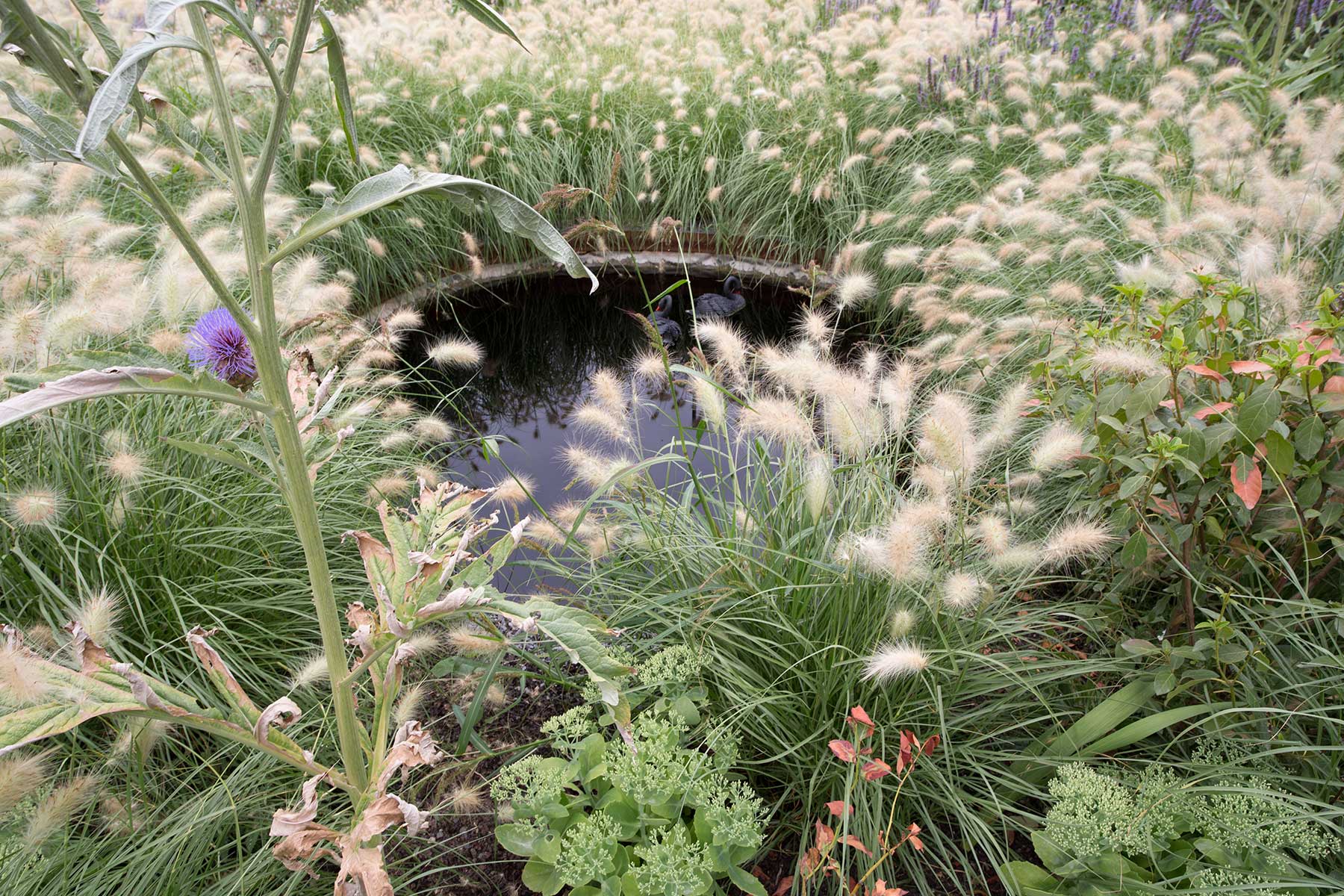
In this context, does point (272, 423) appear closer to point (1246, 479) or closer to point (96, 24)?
point (96, 24)

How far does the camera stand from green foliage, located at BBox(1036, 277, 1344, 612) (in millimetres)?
1522

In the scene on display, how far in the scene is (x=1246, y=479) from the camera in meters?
1.51

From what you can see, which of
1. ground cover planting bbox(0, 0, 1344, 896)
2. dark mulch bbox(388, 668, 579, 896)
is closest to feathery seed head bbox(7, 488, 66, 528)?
ground cover planting bbox(0, 0, 1344, 896)

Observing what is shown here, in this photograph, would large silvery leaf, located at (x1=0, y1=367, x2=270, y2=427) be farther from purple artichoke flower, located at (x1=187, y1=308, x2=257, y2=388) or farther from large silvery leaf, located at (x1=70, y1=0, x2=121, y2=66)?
purple artichoke flower, located at (x1=187, y1=308, x2=257, y2=388)

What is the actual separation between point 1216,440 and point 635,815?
1380mm

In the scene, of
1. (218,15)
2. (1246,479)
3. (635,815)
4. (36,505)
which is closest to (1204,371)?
(1246,479)

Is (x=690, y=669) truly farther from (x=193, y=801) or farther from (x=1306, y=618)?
(x=1306, y=618)

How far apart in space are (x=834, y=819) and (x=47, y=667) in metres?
1.39

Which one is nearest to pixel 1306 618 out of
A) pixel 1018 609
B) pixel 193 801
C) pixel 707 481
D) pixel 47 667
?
pixel 1018 609

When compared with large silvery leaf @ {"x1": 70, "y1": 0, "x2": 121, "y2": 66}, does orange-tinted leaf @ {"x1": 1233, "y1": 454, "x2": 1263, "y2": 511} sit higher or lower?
lower

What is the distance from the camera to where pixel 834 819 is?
1605mm

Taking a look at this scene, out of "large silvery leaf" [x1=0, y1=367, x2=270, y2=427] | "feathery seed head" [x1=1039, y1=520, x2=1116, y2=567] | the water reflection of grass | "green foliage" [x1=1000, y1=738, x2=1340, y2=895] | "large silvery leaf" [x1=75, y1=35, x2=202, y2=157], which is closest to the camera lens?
"large silvery leaf" [x1=75, y1=35, x2=202, y2=157]

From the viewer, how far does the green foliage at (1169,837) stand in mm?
1279

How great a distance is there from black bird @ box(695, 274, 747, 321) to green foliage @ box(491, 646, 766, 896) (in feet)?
10.4
